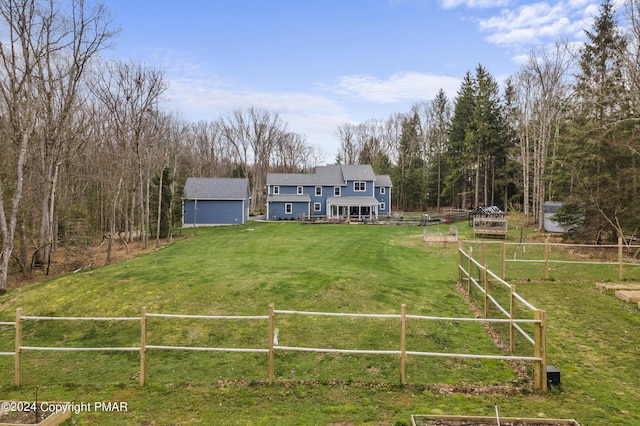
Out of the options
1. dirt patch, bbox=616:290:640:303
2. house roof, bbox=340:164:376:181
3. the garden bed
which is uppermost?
house roof, bbox=340:164:376:181

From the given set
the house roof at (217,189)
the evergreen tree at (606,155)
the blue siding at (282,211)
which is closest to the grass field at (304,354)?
the evergreen tree at (606,155)

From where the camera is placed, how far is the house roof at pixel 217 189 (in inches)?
1470

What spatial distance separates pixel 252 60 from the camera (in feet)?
83.8

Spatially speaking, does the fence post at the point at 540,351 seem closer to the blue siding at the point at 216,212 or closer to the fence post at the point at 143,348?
the fence post at the point at 143,348

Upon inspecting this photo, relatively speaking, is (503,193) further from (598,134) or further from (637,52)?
(637,52)

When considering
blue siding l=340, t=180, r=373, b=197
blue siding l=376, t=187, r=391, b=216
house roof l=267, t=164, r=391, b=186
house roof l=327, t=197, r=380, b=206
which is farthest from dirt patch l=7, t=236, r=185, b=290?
blue siding l=376, t=187, r=391, b=216

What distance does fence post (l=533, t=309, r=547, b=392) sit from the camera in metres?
5.38

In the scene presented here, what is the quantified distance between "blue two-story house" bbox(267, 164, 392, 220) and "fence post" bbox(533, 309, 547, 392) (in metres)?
34.8

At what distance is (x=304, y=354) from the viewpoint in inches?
277

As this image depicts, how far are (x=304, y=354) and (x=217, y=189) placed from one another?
3311cm

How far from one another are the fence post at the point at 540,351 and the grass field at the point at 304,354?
158 mm

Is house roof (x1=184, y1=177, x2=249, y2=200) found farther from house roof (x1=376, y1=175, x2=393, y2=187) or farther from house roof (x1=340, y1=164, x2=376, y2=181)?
house roof (x1=376, y1=175, x2=393, y2=187)

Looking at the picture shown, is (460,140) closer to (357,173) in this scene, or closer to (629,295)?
(357,173)

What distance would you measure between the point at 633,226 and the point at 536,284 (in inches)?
349
